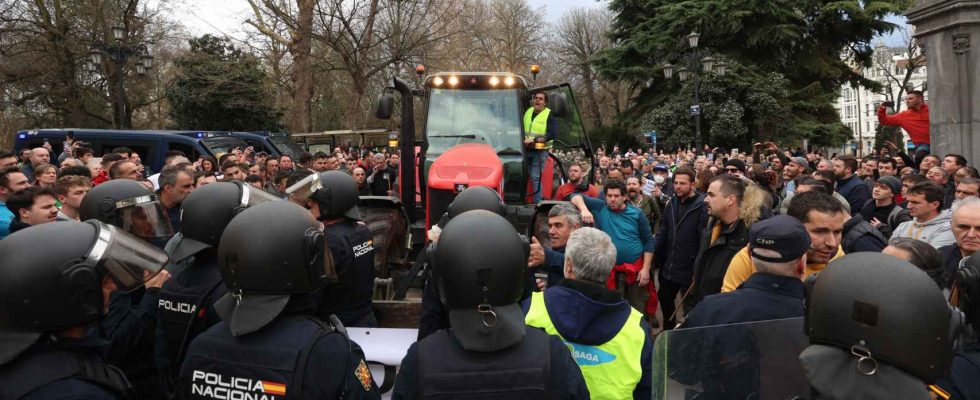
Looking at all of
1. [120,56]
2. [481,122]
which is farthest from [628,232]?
[120,56]

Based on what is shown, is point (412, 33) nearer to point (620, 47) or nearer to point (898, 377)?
point (620, 47)

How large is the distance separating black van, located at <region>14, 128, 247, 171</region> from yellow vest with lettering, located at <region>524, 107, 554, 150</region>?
9659 mm

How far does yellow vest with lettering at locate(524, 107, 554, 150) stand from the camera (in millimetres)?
7961

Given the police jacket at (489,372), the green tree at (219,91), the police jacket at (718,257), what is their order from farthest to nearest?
the green tree at (219,91)
the police jacket at (718,257)
the police jacket at (489,372)

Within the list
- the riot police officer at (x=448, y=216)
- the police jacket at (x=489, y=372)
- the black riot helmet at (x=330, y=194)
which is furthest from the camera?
the black riot helmet at (x=330, y=194)

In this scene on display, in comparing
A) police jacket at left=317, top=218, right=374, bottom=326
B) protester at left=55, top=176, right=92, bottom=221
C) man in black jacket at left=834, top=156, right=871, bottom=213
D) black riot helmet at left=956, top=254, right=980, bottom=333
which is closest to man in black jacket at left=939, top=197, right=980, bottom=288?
black riot helmet at left=956, top=254, right=980, bottom=333

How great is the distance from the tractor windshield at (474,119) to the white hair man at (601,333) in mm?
4895

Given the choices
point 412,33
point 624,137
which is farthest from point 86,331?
point 624,137

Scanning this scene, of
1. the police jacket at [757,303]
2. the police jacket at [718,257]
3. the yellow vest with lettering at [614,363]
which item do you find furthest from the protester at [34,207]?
the police jacket at [718,257]

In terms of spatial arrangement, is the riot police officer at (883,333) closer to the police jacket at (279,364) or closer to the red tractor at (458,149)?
the police jacket at (279,364)

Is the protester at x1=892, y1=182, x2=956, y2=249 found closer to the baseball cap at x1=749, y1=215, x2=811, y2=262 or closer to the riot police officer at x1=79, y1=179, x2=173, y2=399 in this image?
the baseball cap at x1=749, y1=215, x2=811, y2=262

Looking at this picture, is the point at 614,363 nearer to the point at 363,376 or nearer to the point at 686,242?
the point at 363,376

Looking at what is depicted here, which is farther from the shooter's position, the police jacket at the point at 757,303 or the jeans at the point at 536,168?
the jeans at the point at 536,168

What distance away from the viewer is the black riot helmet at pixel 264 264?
227 cm
